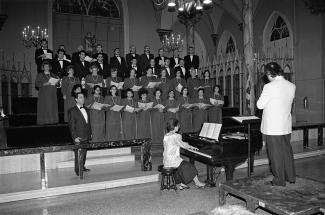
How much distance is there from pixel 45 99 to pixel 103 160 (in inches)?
78.5

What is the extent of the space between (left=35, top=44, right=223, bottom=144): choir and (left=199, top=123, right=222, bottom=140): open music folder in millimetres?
2428

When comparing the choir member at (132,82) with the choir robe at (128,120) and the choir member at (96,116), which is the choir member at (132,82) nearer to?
the choir robe at (128,120)

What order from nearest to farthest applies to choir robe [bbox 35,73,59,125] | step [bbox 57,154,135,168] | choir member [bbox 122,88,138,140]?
step [bbox 57,154,135,168], choir robe [bbox 35,73,59,125], choir member [bbox 122,88,138,140]

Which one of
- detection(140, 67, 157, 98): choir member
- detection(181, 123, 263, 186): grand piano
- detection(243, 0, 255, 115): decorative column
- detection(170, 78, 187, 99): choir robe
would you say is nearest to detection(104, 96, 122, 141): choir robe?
detection(140, 67, 157, 98): choir member

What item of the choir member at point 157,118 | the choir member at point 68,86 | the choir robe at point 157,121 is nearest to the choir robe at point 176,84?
the choir member at point 157,118

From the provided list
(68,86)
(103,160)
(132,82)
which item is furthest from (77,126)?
(132,82)

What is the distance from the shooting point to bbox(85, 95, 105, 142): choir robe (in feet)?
22.3

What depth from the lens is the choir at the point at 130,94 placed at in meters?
6.95

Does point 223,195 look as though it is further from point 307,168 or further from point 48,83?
point 48,83

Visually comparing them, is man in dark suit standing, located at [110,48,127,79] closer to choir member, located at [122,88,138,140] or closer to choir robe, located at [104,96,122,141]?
choir member, located at [122,88,138,140]

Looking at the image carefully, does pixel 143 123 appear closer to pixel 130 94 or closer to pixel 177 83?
pixel 130 94

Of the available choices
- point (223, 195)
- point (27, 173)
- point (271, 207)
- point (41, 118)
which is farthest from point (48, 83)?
point (271, 207)

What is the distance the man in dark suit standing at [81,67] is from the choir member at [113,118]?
109 centimetres

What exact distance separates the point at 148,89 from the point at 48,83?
2.51 meters
